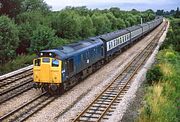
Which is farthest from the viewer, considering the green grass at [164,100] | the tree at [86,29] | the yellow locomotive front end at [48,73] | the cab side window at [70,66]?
the tree at [86,29]

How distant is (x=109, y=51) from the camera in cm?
3675

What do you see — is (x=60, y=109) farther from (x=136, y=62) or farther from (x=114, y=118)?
(x=136, y=62)

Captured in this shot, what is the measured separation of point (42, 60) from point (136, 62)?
54.2ft

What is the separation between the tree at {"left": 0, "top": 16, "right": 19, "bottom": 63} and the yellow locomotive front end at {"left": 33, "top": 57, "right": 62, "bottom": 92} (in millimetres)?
13135

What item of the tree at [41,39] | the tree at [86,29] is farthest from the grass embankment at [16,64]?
the tree at [86,29]

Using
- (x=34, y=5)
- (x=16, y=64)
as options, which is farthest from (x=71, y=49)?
(x=34, y=5)

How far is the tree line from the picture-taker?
120 feet

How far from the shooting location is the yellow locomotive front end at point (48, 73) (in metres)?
21.9

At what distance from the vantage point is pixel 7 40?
36.2m

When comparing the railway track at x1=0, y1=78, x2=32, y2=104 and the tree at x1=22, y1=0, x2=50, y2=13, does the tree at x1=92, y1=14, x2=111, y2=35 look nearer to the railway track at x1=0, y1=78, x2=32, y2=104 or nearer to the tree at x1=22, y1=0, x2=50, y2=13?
the tree at x1=22, y1=0, x2=50, y2=13

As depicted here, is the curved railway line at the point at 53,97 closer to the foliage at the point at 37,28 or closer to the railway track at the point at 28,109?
the railway track at the point at 28,109

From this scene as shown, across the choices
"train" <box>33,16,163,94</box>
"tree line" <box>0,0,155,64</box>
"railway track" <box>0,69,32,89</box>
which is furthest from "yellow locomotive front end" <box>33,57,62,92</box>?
"tree line" <box>0,0,155,64</box>

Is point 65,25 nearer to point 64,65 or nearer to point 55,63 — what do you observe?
point 64,65

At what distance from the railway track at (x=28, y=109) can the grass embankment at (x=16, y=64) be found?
1140 cm
